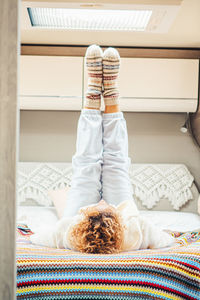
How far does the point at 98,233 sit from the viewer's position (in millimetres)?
1158

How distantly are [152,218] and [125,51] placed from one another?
1.57m

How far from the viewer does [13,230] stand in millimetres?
569

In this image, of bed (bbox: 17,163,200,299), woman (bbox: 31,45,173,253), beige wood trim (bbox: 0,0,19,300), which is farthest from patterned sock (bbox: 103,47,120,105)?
beige wood trim (bbox: 0,0,19,300)

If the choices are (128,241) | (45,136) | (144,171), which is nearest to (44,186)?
(45,136)

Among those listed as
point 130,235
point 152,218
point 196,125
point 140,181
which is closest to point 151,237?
point 130,235

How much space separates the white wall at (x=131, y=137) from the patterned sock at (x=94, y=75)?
4.56 feet

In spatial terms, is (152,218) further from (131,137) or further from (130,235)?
(130,235)

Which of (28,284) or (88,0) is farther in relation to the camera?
(88,0)

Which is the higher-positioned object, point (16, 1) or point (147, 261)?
point (16, 1)

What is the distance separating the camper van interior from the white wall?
10 millimetres

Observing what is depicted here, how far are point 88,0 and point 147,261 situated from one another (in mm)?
1614

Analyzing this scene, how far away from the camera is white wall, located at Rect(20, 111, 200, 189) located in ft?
11.2

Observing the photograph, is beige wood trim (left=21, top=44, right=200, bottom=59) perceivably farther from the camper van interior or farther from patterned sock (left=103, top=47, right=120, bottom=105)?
patterned sock (left=103, top=47, right=120, bottom=105)

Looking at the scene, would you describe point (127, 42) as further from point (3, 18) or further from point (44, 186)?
point (3, 18)
